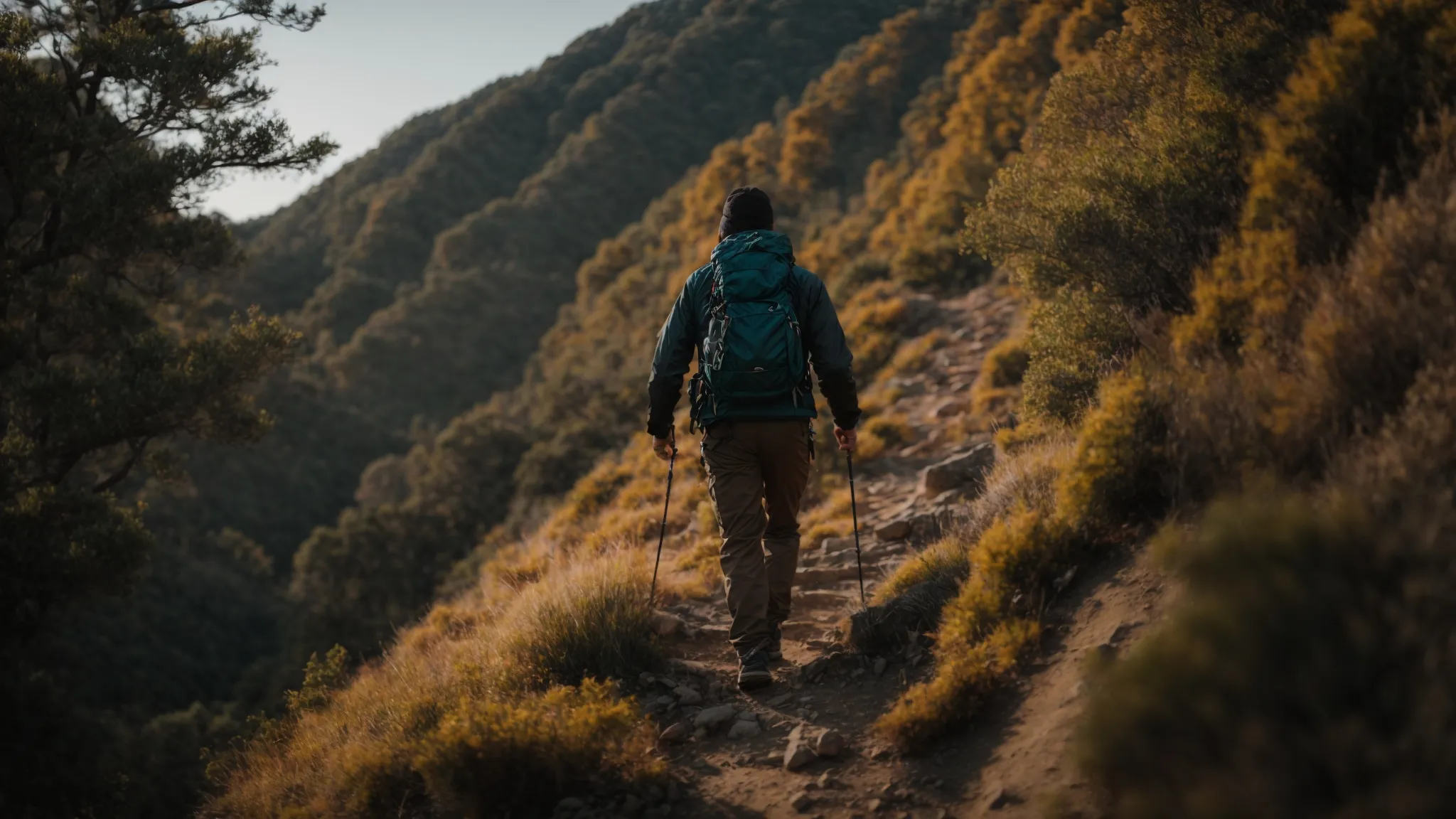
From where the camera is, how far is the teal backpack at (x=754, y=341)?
4.30m

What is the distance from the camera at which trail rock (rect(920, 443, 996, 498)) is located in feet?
25.3

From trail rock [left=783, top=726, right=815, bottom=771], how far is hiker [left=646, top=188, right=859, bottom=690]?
0.72 m

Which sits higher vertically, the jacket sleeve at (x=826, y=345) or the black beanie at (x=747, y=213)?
the black beanie at (x=747, y=213)

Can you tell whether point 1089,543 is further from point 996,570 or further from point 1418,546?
point 1418,546

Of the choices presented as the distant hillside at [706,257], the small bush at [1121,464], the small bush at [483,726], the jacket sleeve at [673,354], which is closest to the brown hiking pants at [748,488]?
the jacket sleeve at [673,354]

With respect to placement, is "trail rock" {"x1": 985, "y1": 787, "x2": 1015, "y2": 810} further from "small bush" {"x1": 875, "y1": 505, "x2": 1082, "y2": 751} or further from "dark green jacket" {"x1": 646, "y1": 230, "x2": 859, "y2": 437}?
"dark green jacket" {"x1": 646, "y1": 230, "x2": 859, "y2": 437}

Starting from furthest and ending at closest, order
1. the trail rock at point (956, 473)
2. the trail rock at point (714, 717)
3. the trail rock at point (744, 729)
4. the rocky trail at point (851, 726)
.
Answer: the trail rock at point (956, 473) < the trail rock at point (714, 717) < the trail rock at point (744, 729) < the rocky trail at point (851, 726)

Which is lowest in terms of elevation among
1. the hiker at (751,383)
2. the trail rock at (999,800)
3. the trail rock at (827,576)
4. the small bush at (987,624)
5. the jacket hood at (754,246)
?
the trail rock at (827,576)

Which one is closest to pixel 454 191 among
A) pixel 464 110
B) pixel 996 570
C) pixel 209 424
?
pixel 464 110

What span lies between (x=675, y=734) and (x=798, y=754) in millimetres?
749

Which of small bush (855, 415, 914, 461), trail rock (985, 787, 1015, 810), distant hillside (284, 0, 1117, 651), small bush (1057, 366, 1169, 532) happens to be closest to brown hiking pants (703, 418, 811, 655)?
small bush (1057, 366, 1169, 532)

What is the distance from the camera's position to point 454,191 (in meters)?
73.5

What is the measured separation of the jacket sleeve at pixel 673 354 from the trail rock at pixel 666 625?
146cm

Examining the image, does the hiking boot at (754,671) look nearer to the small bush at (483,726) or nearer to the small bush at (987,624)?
the small bush at (483,726)
